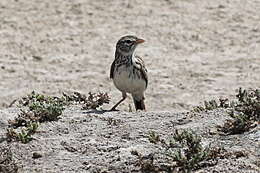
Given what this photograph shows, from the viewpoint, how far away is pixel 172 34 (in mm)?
16281

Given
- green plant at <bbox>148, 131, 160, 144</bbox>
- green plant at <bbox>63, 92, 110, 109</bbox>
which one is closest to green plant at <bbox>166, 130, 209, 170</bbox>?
green plant at <bbox>148, 131, 160, 144</bbox>

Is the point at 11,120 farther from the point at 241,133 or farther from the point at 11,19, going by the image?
the point at 11,19

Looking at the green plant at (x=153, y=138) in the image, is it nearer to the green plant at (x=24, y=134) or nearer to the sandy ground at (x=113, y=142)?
the sandy ground at (x=113, y=142)

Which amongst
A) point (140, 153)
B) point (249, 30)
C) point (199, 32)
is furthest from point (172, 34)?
point (140, 153)

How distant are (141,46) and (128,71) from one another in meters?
6.28

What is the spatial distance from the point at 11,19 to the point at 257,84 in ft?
21.6

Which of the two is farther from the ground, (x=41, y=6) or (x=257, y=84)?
(x=41, y=6)

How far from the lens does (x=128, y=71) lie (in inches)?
379

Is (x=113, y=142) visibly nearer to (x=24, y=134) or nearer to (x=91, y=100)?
(x=24, y=134)

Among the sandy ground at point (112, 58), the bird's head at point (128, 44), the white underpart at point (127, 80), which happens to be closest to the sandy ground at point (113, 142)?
the sandy ground at point (112, 58)

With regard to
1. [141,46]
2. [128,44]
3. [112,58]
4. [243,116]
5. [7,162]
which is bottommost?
[7,162]

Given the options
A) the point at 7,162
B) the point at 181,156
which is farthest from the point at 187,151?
the point at 7,162

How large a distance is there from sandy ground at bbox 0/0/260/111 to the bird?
219 centimetres

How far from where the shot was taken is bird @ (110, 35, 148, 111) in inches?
377
